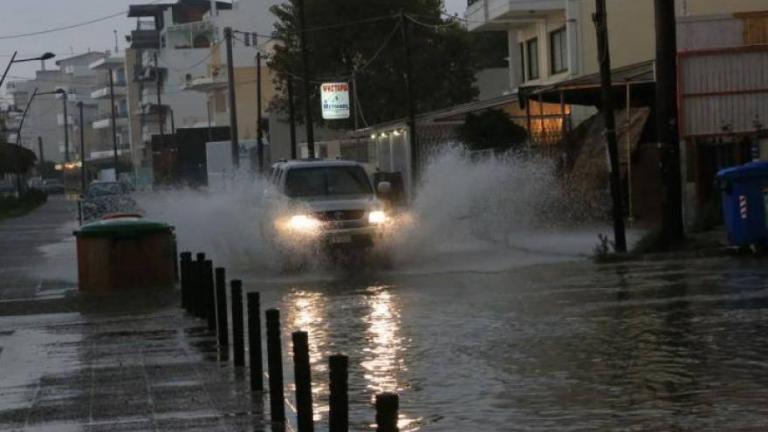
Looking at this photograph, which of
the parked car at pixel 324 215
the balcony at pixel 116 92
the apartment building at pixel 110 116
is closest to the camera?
the parked car at pixel 324 215

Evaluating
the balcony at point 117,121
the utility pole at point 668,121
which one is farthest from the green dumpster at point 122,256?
the balcony at point 117,121

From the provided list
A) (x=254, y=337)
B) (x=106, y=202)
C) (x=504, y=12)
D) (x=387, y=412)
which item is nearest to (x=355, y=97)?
(x=106, y=202)

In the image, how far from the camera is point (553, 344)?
13914mm

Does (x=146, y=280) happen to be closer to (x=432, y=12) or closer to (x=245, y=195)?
(x=245, y=195)

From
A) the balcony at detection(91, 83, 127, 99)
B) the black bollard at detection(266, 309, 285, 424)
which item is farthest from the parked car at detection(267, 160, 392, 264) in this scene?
the balcony at detection(91, 83, 127, 99)

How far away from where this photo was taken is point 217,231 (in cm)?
2775

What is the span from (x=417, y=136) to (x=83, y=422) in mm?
35466

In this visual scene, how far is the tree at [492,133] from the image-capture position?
125 feet

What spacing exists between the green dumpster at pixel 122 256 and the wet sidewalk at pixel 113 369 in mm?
478

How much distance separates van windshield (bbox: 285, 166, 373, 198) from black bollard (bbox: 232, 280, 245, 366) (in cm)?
1241

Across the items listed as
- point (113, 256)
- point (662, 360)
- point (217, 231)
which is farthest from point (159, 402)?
point (217, 231)

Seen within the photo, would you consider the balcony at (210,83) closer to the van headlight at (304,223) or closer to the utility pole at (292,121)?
the utility pole at (292,121)

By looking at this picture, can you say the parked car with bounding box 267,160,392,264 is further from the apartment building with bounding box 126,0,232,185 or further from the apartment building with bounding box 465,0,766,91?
the apartment building with bounding box 126,0,232,185

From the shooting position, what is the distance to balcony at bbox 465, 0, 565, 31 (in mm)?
45531
